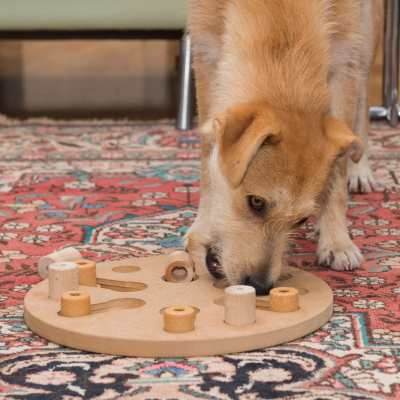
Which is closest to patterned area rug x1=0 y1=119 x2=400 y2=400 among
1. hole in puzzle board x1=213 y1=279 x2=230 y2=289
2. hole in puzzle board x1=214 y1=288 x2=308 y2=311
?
hole in puzzle board x1=214 y1=288 x2=308 y2=311

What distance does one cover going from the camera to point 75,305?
1.92 metres

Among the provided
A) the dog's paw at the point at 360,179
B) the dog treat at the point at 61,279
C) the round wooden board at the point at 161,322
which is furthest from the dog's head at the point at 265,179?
the dog's paw at the point at 360,179

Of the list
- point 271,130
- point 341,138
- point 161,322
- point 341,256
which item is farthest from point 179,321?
point 341,256

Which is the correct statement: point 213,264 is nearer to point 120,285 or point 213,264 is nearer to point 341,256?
point 120,285

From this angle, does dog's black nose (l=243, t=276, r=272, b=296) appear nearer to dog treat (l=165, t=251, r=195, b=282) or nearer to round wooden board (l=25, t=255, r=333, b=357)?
round wooden board (l=25, t=255, r=333, b=357)

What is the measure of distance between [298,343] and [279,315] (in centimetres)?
9

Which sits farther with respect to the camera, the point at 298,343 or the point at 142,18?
the point at 142,18

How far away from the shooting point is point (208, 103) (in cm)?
267

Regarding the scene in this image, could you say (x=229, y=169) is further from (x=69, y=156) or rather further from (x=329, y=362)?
(x=69, y=156)

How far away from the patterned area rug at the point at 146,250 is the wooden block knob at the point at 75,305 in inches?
3.3

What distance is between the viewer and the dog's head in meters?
2.04

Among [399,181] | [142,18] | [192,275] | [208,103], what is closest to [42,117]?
[142,18]

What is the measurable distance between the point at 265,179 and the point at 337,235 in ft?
2.02

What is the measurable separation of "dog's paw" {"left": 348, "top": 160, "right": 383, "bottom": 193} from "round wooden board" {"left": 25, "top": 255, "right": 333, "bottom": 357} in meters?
1.23
